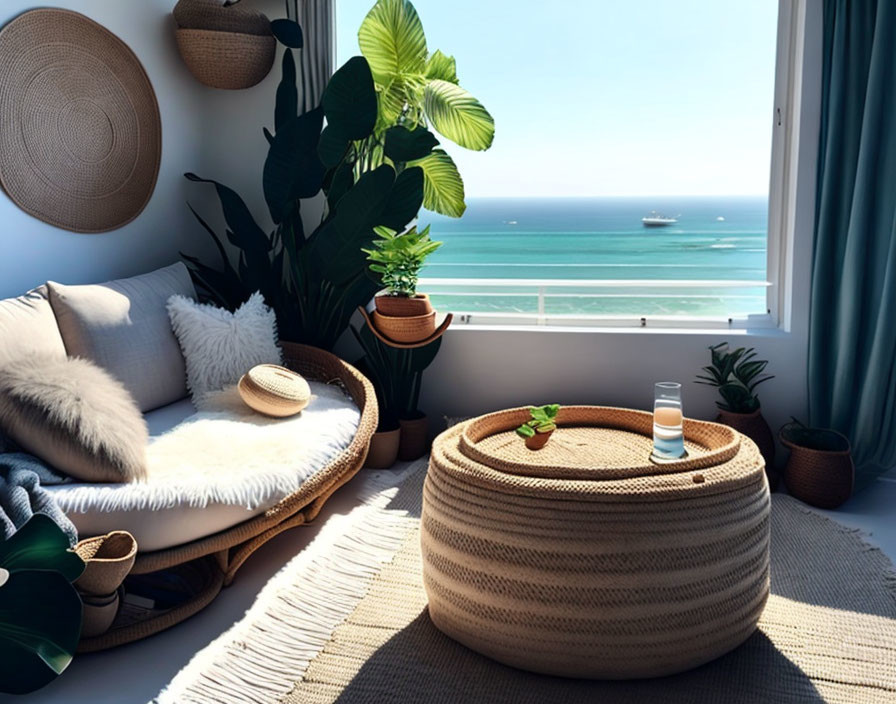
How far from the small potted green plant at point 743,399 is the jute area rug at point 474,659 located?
736 mm

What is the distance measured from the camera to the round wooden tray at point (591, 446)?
5.62ft

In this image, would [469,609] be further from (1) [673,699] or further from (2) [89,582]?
(2) [89,582]

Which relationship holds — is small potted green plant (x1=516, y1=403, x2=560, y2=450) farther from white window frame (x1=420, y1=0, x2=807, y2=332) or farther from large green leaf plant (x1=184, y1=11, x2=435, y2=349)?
white window frame (x1=420, y1=0, x2=807, y2=332)

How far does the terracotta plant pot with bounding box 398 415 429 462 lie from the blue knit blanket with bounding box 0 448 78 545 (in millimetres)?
1608

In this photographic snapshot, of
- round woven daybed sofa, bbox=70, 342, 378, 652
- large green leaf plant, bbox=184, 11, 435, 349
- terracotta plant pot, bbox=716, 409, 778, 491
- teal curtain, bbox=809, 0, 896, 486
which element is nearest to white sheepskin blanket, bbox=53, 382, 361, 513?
round woven daybed sofa, bbox=70, 342, 378, 652

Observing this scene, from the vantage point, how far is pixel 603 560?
5.29 ft

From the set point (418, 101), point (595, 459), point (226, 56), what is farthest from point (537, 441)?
point (226, 56)

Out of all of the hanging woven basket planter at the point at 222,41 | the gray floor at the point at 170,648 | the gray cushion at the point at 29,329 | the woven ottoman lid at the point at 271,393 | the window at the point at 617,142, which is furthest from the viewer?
the window at the point at 617,142

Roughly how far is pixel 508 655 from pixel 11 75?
2.39 meters

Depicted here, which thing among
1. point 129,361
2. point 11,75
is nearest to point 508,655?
point 129,361

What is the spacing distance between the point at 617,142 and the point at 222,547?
16.4 m

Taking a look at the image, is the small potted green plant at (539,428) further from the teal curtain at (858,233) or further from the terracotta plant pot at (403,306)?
the teal curtain at (858,233)

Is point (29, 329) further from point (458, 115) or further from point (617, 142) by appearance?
point (617, 142)

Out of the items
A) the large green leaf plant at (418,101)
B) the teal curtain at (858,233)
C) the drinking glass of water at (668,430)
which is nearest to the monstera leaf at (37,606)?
the drinking glass of water at (668,430)
